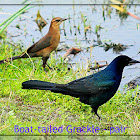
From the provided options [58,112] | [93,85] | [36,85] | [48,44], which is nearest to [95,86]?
[93,85]

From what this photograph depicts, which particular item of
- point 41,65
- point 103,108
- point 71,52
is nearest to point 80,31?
point 71,52

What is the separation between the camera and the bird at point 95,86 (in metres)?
3.33

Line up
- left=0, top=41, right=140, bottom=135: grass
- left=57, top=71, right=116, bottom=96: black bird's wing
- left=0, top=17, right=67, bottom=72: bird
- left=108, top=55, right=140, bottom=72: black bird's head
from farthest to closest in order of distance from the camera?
1. left=0, top=17, right=67, bottom=72: bird
2. left=108, top=55, right=140, bottom=72: black bird's head
3. left=57, top=71, right=116, bottom=96: black bird's wing
4. left=0, top=41, right=140, bottom=135: grass

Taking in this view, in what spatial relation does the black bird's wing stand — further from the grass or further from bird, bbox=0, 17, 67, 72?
bird, bbox=0, 17, 67, 72

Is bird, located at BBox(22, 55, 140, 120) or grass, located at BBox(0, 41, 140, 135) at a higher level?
bird, located at BBox(22, 55, 140, 120)

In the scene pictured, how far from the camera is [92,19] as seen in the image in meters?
8.32

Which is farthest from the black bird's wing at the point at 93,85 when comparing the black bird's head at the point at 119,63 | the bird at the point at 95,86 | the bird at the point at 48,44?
the bird at the point at 48,44

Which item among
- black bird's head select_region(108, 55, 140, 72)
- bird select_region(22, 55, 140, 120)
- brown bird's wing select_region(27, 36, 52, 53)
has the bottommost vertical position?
bird select_region(22, 55, 140, 120)

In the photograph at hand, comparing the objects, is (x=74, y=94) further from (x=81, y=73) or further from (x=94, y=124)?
(x=81, y=73)

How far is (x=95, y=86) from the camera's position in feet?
11.1

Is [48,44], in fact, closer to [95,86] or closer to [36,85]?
[36,85]

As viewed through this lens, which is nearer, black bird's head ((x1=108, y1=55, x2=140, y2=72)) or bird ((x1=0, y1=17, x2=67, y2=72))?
black bird's head ((x1=108, y1=55, x2=140, y2=72))

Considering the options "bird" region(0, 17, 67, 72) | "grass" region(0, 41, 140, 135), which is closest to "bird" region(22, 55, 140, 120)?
"grass" region(0, 41, 140, 135)

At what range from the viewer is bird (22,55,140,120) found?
3.33 m
